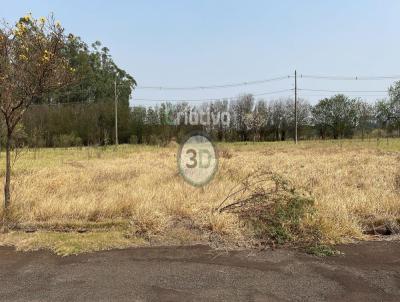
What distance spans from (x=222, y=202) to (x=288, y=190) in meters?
1.16

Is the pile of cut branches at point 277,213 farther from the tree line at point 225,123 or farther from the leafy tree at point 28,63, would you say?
the tree line at point 225,123

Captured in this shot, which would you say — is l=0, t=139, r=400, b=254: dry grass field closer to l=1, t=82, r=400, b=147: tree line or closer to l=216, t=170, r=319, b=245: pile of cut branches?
l=216, t=170, r=319, b=245: pile of cut branches

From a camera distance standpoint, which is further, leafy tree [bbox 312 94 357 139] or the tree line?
leafy tree [bbox 312 94 357 139]

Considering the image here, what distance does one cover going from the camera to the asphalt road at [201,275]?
140 inches

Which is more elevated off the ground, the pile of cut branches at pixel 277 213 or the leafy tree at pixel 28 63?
the leafy tree at pixel 28 63

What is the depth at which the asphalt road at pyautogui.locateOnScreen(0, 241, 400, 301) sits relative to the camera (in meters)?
3.55

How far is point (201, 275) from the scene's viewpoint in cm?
403

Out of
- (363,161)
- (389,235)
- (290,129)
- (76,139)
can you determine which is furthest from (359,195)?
(290,129)

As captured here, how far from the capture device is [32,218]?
605cm

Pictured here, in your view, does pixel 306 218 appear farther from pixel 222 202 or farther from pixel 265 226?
pixel 222 202
